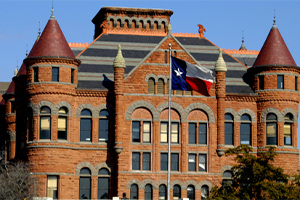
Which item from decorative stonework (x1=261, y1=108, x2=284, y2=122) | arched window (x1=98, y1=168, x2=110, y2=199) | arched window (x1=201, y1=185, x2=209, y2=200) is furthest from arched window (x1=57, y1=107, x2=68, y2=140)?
decorative stonework (x1=261, y1=108, x2=284, y2=122)

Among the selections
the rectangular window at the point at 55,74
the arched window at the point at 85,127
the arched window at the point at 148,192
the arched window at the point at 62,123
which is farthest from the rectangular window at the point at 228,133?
the rectangular window at the point at 55,74

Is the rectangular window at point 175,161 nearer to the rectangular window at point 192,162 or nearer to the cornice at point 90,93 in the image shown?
the rectangular window at point 192,162

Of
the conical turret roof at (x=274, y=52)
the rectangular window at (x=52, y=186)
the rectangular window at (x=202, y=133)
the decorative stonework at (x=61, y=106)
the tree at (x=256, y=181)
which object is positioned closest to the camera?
the tree at (x=256, y=181)

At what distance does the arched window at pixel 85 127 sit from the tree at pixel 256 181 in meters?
11.8

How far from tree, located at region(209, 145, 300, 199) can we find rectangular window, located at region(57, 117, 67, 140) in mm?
13150

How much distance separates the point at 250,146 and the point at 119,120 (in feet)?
37.9

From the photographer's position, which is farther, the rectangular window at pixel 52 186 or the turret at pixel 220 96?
the turret at pixel 220 96

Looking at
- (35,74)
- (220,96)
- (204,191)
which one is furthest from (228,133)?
(35,74)

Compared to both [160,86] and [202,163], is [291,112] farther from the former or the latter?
[160,86]

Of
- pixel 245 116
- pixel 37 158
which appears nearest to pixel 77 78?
pixel 37 158

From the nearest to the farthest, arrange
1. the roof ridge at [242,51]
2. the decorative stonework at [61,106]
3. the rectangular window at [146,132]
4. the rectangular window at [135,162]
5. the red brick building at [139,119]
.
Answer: the decorative stonework at [61,106] → the red brick building at [139,119] → the rectangular window at [135,162] → the rectangular window at [146,132] → the roof ridge at [242,51]

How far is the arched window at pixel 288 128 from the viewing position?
83250mm

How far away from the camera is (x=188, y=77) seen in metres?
71.9

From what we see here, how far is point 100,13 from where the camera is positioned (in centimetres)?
9300
